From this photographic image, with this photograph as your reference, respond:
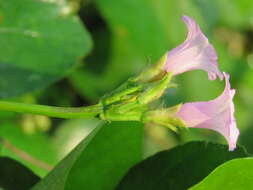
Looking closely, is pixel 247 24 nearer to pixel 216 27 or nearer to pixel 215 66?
pixel 216 27

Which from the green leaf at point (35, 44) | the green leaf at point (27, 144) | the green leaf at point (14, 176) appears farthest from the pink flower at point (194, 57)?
the green leaf at point (27, 144)

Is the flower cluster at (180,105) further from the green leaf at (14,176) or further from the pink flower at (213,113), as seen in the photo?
the green leaf at (14,176)

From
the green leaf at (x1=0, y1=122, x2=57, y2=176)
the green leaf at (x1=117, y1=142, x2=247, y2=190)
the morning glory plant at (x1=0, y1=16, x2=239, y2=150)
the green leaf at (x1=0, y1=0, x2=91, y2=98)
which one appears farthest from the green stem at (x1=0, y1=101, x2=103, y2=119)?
the green leaf at (x1=0, y1=122, x2=57, y2=176)

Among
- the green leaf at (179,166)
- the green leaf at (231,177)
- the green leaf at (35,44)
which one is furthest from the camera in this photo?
the green leaf at (35,44)

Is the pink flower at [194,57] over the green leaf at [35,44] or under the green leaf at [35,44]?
over

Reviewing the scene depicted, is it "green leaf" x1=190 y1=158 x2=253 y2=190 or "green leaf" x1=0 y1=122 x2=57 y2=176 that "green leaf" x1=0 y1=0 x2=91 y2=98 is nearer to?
"green leaf" x1=0 y1=122 x2=57 y2=176

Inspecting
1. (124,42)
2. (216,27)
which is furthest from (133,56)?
(216,27)
